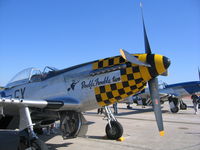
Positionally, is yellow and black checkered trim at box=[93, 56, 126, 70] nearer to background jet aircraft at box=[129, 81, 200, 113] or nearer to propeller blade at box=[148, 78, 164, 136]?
propeller blade at box=[148, 78, 164, 136]

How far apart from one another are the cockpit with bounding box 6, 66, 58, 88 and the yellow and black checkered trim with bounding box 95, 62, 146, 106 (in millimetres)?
1817

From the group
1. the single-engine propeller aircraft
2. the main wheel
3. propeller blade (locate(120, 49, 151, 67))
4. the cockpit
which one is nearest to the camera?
propeller blade (locate(120, 49, 151, 67))

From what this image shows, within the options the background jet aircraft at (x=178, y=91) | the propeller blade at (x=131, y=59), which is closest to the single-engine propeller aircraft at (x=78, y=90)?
the propeller blade at (x=131, y=59)

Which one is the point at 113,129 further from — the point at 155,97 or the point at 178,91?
the point at 178,91

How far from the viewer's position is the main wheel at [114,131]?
6413mm

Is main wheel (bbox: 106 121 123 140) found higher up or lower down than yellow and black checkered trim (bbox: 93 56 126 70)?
lower down

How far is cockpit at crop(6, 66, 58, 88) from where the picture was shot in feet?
20.3

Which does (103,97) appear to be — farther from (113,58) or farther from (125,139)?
(125,139)

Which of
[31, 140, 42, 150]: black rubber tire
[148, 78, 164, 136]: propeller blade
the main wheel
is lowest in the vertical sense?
the main wheel

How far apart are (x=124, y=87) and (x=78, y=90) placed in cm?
126

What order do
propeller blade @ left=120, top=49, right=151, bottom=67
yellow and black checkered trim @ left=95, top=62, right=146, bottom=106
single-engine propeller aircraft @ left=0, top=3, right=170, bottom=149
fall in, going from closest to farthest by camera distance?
1. propeller blade @ left=120, top=49, right=151, bottom=67
2. single-engine propeller aircraft @ left=0, top=3, right=170, bottom=149
3. yellow and black checkered trim @ left=95, top=62, right=146, bottom=106

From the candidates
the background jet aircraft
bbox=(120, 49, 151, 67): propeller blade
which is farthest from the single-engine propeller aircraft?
the background jet aircraft

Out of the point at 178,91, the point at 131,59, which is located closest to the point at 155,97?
the point at 131,59

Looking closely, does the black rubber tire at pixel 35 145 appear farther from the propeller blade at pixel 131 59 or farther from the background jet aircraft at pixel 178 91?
the background jet aircraft at pixel 178 91
